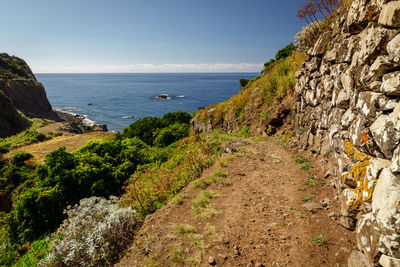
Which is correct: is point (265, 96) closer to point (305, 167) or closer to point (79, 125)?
point (305, 167)

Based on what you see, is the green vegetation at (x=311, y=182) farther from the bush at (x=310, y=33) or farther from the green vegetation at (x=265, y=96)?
the green vegetation at (x=265, y=96)

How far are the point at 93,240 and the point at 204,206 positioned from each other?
3077 mm

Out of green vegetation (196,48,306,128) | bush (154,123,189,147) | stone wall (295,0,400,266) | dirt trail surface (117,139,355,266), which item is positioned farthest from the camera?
bush (154,123,189,147)

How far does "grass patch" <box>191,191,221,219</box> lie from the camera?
575 cm

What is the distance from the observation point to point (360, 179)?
4.03m

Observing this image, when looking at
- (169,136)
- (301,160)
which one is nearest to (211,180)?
(301,160)

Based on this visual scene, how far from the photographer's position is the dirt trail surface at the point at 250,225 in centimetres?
420

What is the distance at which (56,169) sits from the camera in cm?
1057

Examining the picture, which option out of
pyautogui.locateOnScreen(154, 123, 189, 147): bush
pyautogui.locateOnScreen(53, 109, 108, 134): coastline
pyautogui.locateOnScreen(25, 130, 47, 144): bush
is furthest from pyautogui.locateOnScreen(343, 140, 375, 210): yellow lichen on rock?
pyautogui.locateOnScreen(53, 109, 108, 134): coastline

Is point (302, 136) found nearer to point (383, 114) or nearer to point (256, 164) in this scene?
point (256, 164)

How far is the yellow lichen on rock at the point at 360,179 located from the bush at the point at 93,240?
5.41 metres

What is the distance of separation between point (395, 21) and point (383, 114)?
5.41 ft

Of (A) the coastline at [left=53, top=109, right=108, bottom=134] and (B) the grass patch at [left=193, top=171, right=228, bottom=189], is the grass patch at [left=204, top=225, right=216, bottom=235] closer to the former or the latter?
(B) the grass patch at [left=193, top=171, right=228, bottom=189]

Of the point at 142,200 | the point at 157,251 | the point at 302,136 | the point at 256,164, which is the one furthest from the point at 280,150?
the point at 157,251
